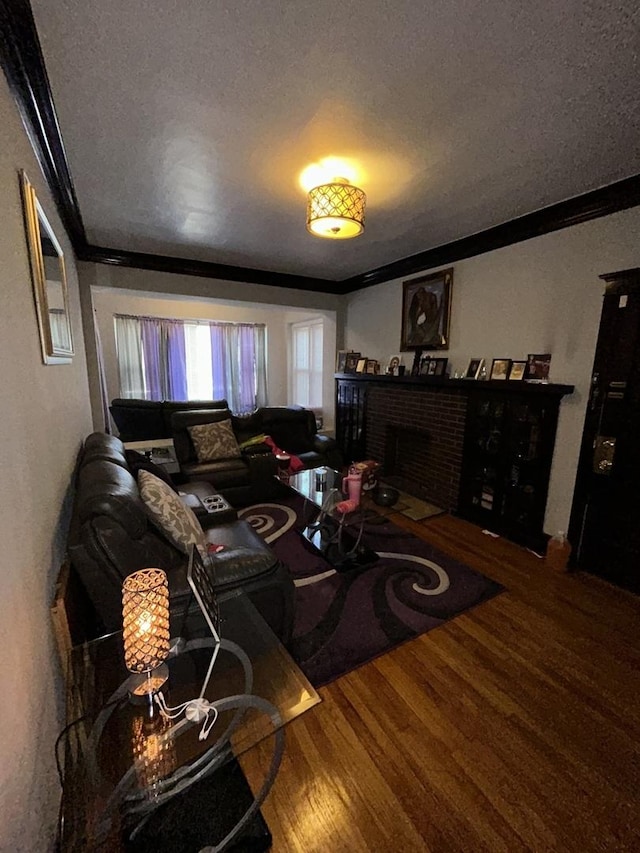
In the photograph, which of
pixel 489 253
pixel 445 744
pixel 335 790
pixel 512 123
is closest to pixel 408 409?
pixel 489 253

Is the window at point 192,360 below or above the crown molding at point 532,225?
below

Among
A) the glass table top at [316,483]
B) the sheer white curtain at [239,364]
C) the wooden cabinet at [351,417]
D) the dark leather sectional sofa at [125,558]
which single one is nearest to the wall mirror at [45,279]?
the dark leather sectional sofa at [125,558]

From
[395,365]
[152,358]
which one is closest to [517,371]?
[395,365]

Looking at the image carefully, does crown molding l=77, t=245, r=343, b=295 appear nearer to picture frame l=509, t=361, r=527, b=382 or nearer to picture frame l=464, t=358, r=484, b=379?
picture frame l=464, t=358, r=484, b=379

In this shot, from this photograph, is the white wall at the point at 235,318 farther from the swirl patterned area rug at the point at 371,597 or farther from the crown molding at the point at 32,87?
the swirl patterned area rug at the point at 371,597

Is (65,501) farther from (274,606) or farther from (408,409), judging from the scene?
(408,409)

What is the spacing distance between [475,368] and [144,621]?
116 inches

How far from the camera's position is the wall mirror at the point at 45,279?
1.29 meters

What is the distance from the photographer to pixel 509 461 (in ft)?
9.23

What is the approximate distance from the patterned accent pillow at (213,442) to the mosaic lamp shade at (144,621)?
2637mm

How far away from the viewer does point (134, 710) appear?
40.9 inches

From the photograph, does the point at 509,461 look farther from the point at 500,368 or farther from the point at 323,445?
the point at 323,445

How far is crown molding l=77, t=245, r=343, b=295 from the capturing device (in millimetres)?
3264

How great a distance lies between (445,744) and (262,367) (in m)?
5.70
